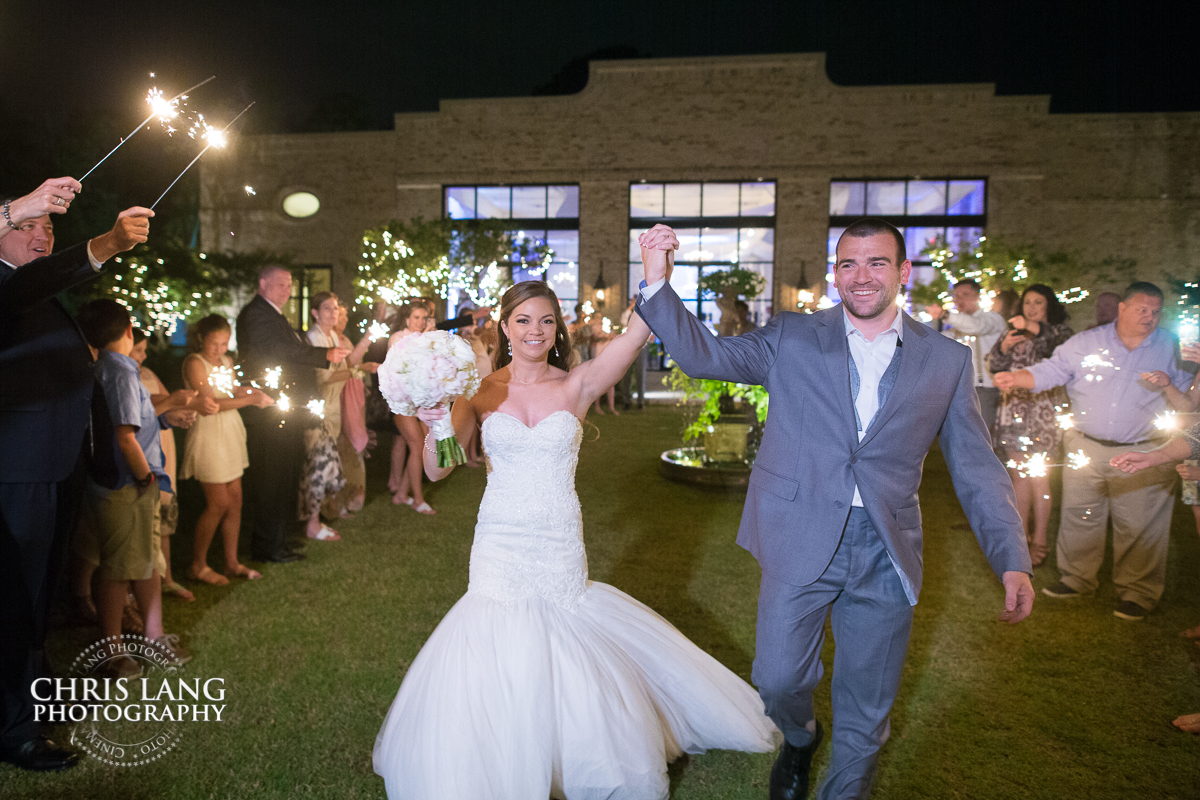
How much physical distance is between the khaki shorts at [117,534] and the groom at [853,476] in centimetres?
304

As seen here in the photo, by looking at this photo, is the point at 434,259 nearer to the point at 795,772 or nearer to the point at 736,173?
the point at 736,173

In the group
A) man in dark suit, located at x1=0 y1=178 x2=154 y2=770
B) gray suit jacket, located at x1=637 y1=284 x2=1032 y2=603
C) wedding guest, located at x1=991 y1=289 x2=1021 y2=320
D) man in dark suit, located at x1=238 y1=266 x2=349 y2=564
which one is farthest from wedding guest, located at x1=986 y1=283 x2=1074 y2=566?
man in dark suit, located at x1=0 y1=178 x2=154 y2=770

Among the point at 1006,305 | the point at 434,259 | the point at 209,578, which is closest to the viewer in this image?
the point at 209,578

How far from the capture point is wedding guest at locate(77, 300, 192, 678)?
3891 mm

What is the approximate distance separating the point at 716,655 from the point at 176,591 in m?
3.62

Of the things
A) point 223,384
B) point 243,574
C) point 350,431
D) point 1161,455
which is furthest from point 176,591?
point 1161,455

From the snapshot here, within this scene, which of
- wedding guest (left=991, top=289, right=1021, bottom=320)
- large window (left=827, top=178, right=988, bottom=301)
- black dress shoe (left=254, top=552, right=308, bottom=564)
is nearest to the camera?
black dress shoe (left=254, top=552, right=308, bottom=564)

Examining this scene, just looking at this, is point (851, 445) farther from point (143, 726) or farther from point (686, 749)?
point (143, 726)

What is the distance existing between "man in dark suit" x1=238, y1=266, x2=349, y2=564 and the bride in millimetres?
2790

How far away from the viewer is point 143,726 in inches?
139

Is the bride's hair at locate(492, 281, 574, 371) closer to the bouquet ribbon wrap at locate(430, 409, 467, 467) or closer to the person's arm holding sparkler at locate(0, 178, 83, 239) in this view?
the bouquet ribbon wrap at locate(430, 409, 467, 467)

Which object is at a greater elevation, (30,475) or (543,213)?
(543,213)

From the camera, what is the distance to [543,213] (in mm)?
24922

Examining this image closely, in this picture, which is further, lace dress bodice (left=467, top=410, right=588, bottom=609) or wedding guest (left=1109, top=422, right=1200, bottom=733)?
wedding guest (left=1109, top=422, right=1200, bottom=733)
